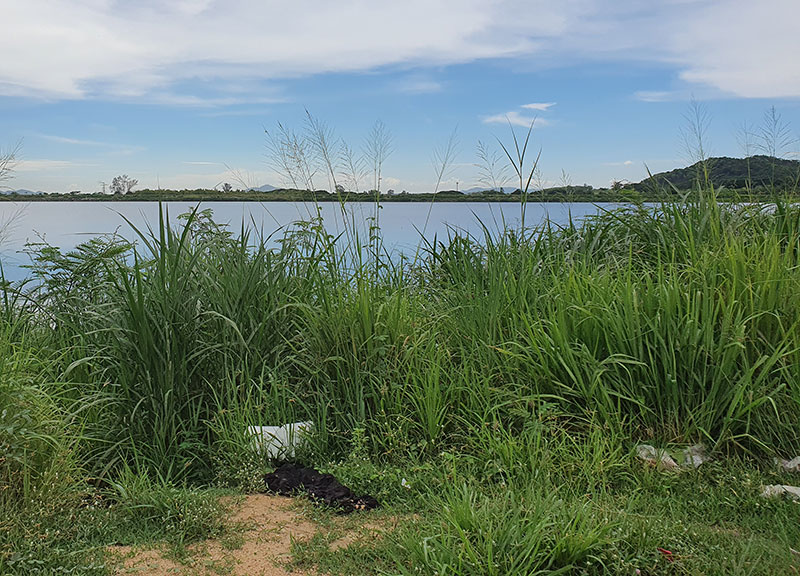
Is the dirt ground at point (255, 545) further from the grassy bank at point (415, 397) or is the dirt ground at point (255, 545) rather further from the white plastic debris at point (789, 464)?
the white plastic debris at point (789, 464)

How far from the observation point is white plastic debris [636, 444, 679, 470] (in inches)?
149

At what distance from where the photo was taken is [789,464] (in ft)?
12.8

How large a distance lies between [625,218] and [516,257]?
1336 mm

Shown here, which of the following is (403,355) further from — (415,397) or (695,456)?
(695,456)

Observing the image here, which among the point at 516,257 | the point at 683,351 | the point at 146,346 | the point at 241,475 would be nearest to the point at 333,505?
the point at 241,475

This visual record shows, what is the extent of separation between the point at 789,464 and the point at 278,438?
302 cm

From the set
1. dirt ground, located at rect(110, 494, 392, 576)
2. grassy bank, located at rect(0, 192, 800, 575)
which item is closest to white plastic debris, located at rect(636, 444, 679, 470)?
grassy bank, located at rect(0, 192, 800, 575)

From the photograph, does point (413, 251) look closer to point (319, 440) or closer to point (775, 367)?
point (319, 440)

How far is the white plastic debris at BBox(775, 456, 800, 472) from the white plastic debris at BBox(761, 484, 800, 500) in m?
0.28

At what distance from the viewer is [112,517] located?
339cm

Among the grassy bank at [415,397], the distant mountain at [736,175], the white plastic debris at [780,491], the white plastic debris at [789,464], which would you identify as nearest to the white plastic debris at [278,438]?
the grassy bank at [415,397]

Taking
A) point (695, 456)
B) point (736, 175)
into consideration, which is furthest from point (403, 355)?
point (736, 175)

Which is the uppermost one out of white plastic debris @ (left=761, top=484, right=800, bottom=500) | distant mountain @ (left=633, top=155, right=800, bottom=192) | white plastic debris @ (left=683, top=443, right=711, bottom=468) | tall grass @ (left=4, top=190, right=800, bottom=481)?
distant mountain @ (left=633, top=155, right=800, bottom=192)

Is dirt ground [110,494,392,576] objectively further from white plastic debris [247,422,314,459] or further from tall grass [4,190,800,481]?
tall grass [4,190,800,481]
